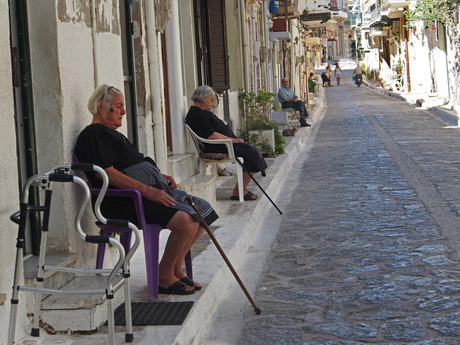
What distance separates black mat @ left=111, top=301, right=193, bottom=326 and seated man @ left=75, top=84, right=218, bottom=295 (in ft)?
0.88

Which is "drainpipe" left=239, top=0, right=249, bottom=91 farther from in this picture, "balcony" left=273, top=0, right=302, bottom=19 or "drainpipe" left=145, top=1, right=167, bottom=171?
"balcony" left=273, top=0, right=302, bottom=19

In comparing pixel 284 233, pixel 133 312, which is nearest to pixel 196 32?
pixel 284 233

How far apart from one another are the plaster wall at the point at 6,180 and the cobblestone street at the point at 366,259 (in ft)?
4.55

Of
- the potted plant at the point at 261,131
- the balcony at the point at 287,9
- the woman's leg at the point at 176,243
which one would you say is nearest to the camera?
the woman's leg at the point at 176,243

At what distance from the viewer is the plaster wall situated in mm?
4047

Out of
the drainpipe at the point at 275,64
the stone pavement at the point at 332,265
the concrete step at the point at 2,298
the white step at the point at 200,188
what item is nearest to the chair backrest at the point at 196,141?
the stone pavement at the point at 332,265

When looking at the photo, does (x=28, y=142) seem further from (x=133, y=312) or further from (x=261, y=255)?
(x=261, y=255)

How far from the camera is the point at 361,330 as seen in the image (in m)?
4.67

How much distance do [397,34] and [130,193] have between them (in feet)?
149

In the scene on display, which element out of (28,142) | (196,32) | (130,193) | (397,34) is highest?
(397,34)

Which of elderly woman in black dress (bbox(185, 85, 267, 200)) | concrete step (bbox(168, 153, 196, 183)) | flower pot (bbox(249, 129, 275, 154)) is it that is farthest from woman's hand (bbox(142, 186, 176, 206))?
flower pot (bbox(249, 129, 275, 154))

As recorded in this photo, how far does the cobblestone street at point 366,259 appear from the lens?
187 inches

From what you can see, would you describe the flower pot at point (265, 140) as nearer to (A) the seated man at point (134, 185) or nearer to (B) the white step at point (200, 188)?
(B) the white step at point (200, 188)

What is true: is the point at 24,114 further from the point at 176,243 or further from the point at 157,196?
the point at 176,243
